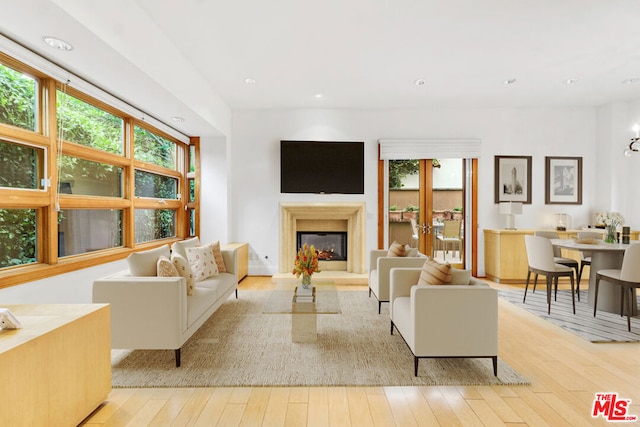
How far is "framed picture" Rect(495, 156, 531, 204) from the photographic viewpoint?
6.04 meters

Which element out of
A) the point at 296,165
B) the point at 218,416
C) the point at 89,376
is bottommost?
the point at 218,416

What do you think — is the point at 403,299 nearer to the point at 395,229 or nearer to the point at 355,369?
the point at 355,369

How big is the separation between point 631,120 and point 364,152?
14.2ft

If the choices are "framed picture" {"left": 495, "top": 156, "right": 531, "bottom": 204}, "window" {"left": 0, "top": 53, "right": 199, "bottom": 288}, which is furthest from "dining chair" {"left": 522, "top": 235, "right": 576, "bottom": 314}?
"window" {"left": 0, "top": 53, "right": 199, "bottom": 288}

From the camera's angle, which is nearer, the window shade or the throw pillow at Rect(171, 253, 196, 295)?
the throw pillow at Rect(171, 253, 196, 295)

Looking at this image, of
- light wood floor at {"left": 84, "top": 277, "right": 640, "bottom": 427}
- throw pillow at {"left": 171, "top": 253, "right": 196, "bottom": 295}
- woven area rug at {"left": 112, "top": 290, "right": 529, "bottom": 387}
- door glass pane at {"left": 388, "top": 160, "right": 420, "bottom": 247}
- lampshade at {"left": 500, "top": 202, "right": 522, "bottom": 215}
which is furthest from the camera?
door glass pane at {"left": 388, "top": 160, "right": 420, "bottom": 247}

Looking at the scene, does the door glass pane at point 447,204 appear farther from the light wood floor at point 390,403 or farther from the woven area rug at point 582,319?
the light wood floor at point 390,403

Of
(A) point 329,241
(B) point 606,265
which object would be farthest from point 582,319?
(A) point 329,241

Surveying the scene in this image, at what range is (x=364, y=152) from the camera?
6.05 m

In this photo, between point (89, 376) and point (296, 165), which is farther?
point (296, 165)

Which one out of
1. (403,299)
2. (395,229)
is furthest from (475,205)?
(403,299)

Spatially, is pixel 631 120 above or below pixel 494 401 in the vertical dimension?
above

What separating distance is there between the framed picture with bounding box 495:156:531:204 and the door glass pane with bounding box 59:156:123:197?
19.4 ft

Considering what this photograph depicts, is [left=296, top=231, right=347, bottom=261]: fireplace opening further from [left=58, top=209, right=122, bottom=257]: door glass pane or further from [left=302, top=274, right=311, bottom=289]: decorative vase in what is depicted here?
[left=58, top=209, right=122, bottom=257]: door glass pane
